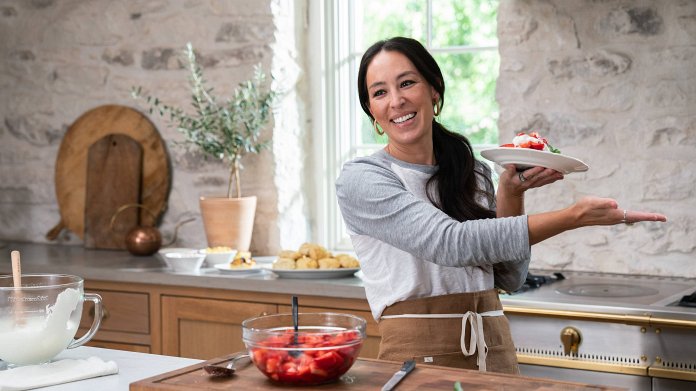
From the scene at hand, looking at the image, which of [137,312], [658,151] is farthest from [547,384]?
[137,312]

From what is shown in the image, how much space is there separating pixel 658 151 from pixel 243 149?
1620 mm

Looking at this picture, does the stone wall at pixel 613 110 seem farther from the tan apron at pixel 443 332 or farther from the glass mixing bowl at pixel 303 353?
the glass mixing bowl at pixel 303 353

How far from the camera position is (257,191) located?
164 inches

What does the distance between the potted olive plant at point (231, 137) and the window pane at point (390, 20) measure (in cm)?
50

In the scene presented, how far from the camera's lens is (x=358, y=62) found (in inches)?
165

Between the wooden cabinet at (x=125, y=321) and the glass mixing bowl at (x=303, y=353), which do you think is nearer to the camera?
the glass mixing bowl at (x=303, y=353)

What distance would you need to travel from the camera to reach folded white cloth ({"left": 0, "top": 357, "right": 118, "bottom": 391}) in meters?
1.94

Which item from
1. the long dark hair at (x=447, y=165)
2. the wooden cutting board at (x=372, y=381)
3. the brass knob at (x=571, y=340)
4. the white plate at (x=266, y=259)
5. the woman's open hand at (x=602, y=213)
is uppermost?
the long dark hair at (x=447, y=165)

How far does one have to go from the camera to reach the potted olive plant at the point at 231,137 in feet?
13.0

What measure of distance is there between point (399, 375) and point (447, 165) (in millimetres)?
786

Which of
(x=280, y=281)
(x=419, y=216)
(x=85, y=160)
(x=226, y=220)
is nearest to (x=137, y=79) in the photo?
(x=85, y=160)

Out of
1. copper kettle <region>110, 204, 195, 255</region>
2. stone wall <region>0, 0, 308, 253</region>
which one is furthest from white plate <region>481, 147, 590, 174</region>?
copper kettle <region>110, 204, 195, 255</region>

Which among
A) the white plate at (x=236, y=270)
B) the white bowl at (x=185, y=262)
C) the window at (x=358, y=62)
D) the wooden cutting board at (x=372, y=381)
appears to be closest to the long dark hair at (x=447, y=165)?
the wooden cutting board at (x=372, y=381)

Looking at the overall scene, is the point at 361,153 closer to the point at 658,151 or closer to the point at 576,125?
the point at 576,125
